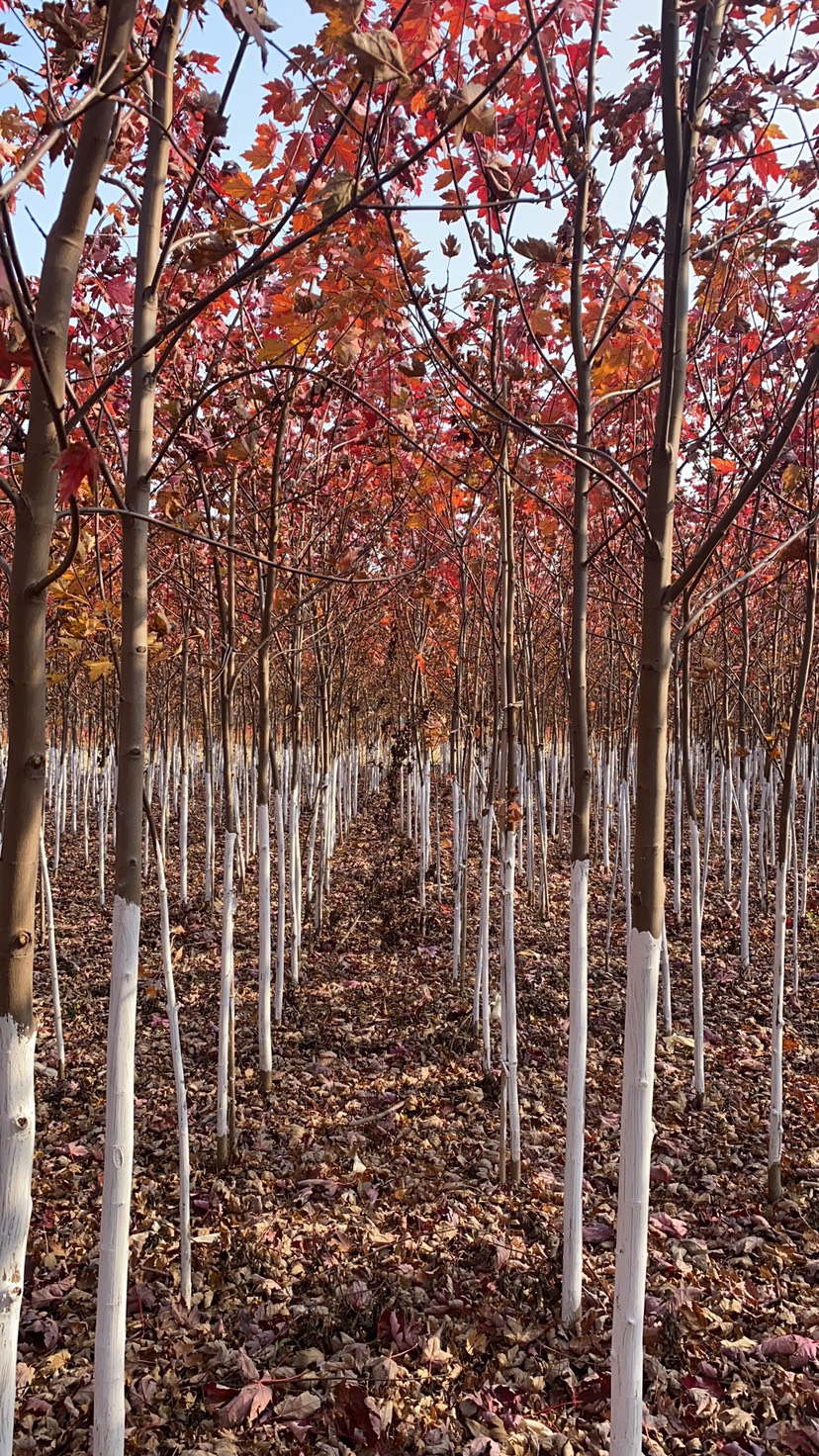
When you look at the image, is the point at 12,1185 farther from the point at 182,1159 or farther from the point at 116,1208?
the point at 182,1159

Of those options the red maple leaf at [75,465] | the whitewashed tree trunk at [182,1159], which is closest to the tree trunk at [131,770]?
the whitewashed tree trunk at [182,1159]

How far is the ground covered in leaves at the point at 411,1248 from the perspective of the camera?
278 centimetres

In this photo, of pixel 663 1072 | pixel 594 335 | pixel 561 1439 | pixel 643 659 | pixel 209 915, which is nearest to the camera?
pixel 643 659

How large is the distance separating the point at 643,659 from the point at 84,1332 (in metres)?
3.32

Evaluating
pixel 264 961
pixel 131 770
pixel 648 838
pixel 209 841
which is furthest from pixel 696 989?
pixel 209 841

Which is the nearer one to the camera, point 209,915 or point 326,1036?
point 326,1036

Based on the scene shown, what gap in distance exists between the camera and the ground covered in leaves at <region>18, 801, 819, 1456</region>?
9.12ft

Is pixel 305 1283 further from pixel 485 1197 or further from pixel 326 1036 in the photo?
pixel 326 1036

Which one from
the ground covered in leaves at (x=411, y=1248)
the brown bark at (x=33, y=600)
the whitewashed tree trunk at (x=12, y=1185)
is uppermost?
the brown bark at (x=33, y=600)

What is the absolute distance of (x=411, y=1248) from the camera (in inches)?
145

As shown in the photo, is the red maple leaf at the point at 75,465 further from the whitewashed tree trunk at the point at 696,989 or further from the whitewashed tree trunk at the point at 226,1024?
the whitewashed tree trunk at the point at 696,989

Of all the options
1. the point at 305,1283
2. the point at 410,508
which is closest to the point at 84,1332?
the point at 305,1283

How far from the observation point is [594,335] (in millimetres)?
3389

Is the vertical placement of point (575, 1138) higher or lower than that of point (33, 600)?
lower
